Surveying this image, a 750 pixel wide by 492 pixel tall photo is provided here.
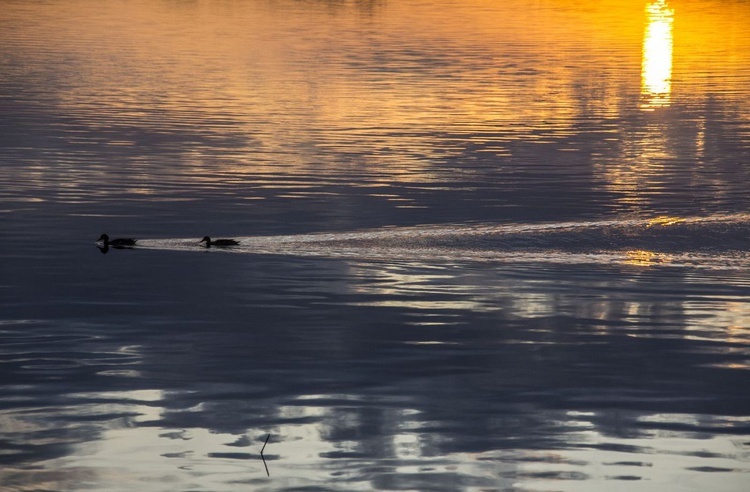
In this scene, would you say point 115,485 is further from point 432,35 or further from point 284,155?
point 432,35

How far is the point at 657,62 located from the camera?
6938cm

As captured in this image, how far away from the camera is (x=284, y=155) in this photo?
1443 inches

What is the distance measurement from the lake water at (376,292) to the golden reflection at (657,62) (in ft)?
3.65

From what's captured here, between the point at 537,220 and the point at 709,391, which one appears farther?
the point at 537,220

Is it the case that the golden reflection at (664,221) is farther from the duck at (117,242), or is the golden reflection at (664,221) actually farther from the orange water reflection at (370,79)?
the duck at (117,242)

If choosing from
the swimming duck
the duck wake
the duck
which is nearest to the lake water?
the duck wake

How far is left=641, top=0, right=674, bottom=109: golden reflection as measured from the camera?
52.6 meters

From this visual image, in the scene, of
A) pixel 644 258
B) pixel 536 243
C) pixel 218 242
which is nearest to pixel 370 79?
pixel 536 243

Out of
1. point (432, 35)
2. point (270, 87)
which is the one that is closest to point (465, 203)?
point (270, 87)

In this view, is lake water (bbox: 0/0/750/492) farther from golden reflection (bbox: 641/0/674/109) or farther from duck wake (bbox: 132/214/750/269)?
golden reflection (bbox: 641/0/674/109)

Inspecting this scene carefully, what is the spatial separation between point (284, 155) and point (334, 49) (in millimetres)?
40700

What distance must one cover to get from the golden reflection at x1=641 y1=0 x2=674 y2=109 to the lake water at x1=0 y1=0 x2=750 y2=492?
1.11 meters

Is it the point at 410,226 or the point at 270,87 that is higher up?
the point at 270,87

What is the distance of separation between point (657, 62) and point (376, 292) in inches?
2016
